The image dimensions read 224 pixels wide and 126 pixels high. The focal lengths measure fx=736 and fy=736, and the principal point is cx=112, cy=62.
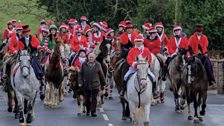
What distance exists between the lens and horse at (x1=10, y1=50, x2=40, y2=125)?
19.1 metres

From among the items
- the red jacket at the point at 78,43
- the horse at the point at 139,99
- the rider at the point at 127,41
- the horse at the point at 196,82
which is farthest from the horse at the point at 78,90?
the horse at the point at 139,99

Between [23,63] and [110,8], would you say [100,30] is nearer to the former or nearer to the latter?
[23,63]

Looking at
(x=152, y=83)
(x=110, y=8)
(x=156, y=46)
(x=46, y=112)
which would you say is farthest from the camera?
(x=110, y=8)

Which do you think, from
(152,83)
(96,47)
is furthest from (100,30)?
(152,83)

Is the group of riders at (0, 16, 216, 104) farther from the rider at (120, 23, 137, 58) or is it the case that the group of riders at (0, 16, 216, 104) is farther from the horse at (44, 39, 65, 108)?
the horse at (44, 39, 65, 108)

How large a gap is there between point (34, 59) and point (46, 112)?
3342 millimetres

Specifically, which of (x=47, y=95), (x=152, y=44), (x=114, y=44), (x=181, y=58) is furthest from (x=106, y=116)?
(x=114, y=44)

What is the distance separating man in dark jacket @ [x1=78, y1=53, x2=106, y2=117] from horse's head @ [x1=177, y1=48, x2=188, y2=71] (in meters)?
2.63

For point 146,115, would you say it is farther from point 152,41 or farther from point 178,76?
point 152,41

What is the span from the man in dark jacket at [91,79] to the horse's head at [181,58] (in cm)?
263

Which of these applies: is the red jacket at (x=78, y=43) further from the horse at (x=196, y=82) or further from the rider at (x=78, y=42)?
the horse at (x=196, y=82)

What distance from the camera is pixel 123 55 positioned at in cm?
2198

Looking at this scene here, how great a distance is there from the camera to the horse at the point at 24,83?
19078 mm

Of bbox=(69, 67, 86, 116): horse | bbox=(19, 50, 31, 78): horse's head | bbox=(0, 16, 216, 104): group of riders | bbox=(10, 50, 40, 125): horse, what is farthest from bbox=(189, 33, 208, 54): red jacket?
bbox=(19, 50, 31, 78): horse's head
